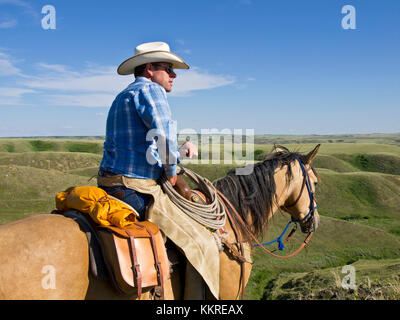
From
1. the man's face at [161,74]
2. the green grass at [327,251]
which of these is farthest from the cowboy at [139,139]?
the green grass at [327,251]

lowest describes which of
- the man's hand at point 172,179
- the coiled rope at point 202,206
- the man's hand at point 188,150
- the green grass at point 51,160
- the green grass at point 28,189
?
the green grass at point 28,189

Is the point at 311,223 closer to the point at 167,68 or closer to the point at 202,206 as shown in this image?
the point at 202,206

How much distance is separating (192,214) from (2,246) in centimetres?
234

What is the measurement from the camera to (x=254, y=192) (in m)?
5.98

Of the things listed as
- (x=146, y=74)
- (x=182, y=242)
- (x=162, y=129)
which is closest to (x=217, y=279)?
(x=182, y=242)

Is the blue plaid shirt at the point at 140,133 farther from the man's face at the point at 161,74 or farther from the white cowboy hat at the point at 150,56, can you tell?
the white cowboy hat at the point at 150,56

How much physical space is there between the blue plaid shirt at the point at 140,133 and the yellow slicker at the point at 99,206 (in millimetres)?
454

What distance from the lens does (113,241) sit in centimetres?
357

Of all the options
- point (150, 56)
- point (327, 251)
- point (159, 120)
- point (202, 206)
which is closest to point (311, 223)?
point (202, 206)

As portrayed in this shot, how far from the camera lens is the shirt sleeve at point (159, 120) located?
406 centimetres

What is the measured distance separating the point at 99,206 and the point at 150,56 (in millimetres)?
2163

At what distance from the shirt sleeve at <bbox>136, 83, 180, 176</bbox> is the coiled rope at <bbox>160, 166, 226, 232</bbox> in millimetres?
468

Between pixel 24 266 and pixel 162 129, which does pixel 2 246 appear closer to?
pixel 24 266

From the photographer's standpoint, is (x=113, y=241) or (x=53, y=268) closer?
(x=53, y=268)
